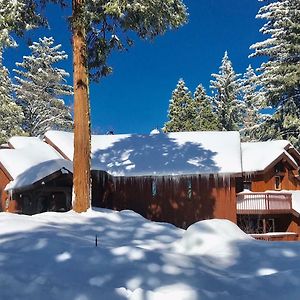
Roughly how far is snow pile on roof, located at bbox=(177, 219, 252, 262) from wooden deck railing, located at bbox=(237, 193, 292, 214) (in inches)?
709

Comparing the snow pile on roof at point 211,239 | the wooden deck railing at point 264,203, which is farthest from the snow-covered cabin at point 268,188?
the snow pile on roof at point 211,239

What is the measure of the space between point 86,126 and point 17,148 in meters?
14.5

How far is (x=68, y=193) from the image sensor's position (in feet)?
76.7

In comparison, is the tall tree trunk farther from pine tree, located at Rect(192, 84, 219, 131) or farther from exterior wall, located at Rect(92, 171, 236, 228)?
pine tree, located at Rect(192, 84, 219, 131)

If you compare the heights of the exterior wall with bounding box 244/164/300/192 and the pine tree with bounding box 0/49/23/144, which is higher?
the pine tree with bounding box 0/49/23/144

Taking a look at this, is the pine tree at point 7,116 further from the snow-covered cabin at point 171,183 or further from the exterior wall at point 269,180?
the exterior wall at point 269,180

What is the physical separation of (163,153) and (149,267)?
20.7m

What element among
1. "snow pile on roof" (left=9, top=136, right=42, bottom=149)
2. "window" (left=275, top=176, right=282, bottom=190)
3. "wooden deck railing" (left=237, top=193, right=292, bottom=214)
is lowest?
"wooden deck railing" (left=237, top=193, right=292, bottom=214)

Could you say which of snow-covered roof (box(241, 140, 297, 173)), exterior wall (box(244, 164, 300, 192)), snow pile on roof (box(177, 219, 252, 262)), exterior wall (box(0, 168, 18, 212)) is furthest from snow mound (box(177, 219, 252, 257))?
exterior wall (box(244, 164, 300, 192))

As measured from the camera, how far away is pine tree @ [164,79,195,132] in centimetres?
4747

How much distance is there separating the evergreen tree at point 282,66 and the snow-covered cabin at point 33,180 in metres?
17.0

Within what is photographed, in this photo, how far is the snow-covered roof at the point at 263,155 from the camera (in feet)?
87.2

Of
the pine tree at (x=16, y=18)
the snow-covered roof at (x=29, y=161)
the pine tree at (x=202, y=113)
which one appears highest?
the pine tree at (x=202, y=113)

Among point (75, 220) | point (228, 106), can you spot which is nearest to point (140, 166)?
point (75, 220)
